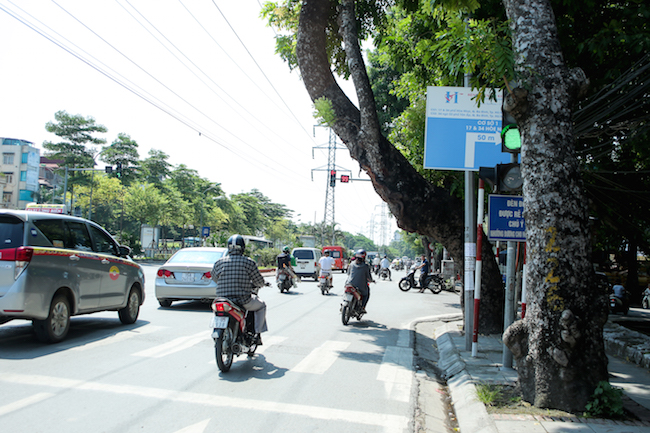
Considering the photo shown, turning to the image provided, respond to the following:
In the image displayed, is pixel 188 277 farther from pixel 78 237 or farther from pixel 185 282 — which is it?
pixel 78 237

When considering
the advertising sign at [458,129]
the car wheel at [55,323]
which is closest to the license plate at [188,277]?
the car wheel at [55,323]

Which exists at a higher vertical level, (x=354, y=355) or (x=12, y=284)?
(x=12, y=284)

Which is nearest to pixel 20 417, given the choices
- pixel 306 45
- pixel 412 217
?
pixel 412 217

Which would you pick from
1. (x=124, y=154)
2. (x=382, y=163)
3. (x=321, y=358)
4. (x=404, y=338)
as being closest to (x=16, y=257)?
(x=321, y=358)

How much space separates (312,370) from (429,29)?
7.34m

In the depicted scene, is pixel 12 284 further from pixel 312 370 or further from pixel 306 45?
pixel 306 45

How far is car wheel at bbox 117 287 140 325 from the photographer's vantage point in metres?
8.90

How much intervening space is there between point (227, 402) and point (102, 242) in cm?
493

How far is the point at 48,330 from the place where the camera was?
672 centimetres

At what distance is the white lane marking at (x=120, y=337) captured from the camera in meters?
6.87

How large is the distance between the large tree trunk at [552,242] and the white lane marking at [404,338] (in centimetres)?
394

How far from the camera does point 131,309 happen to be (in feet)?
29.6

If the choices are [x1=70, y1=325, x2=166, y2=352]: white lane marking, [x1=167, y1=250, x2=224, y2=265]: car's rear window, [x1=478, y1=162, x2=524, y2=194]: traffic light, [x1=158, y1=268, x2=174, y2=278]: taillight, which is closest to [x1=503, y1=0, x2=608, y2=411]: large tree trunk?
[x1=478, y1=162, x2=524, y2=194]: traffic light

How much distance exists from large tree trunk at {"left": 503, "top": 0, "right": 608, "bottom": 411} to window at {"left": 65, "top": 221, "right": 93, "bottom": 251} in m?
6.47
